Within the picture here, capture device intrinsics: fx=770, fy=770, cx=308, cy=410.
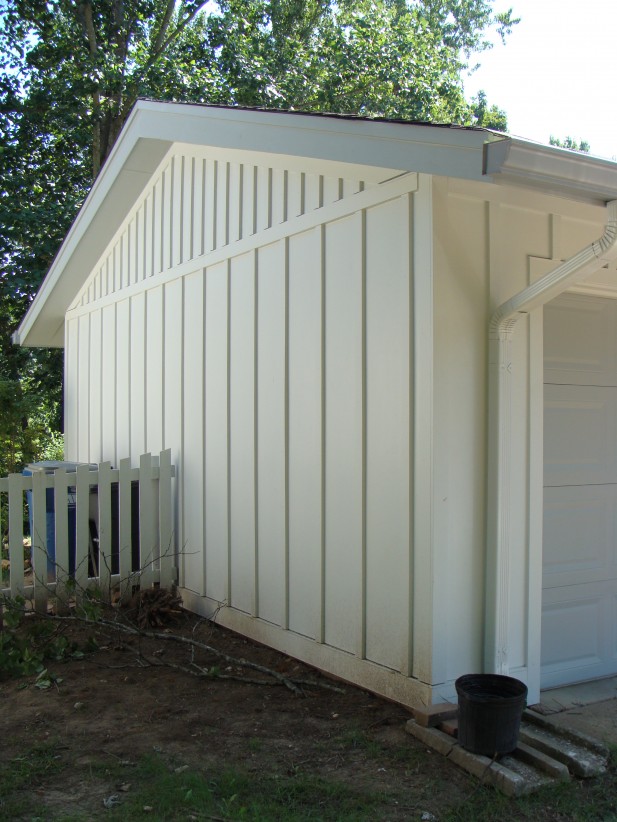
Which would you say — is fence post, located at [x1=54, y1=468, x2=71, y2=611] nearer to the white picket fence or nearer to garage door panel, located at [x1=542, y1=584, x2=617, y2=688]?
the white picket fence

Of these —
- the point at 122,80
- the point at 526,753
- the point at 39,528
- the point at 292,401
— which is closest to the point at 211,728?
the point at 526,753

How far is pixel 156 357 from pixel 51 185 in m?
11.3

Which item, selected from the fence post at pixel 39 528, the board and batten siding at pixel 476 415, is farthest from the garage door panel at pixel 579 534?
the fence post at pixel 39 528

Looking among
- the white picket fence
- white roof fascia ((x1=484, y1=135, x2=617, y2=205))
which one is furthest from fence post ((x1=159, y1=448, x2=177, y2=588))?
white roof fascia ((x1=484, y1=135, x2=617, y2=205))

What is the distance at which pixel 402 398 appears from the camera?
4.17 meters

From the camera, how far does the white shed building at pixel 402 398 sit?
398cm

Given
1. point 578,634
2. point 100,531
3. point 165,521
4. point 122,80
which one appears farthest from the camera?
point 122,80

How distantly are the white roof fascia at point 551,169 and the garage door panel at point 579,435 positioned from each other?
4.96 feet

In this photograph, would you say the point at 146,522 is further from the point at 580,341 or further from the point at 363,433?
the point at 580,341

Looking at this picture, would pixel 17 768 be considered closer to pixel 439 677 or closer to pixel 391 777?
pixel 391 777

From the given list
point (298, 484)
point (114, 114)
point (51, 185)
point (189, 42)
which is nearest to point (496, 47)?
point (189, 42)

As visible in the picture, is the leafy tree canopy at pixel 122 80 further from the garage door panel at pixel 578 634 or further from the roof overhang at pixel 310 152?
the garage door panel at pixel 578 634

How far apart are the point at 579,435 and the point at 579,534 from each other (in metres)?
0.61

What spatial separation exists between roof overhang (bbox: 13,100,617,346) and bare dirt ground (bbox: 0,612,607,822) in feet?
8.58
